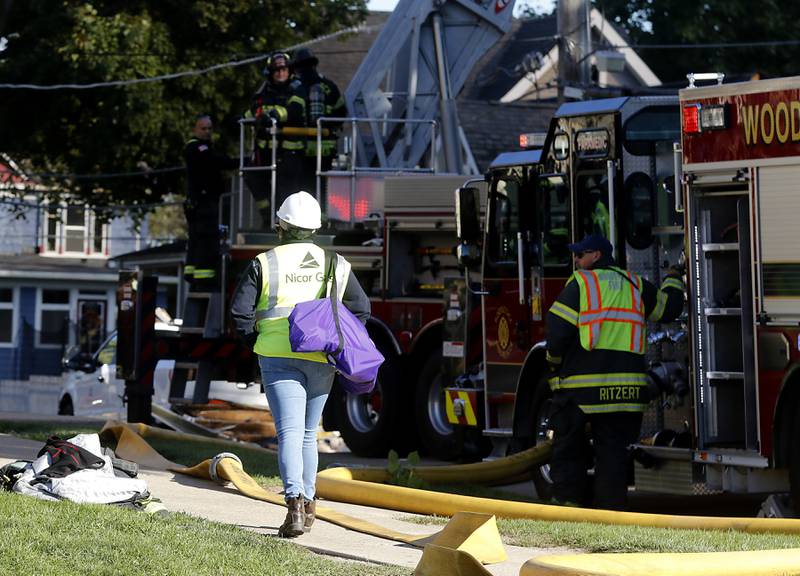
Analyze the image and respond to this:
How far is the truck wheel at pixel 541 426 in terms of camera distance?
11.3 metres

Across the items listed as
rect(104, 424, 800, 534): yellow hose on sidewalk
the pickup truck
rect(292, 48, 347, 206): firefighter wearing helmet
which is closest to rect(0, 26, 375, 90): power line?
the pickup truck

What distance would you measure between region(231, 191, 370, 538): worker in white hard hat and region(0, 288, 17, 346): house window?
123ft

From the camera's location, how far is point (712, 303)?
9.89 meters

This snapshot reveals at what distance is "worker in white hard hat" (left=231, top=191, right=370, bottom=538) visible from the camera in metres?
8.29

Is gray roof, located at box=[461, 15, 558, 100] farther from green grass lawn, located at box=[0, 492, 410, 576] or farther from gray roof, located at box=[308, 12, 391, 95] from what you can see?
green grass lawn, located at box=[0, 492, 410, 576]

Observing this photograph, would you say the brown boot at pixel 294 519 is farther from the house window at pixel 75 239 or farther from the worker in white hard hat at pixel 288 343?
the house window at pixel 75 239

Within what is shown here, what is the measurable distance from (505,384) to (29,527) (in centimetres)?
547

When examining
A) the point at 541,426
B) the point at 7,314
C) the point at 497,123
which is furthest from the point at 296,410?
the point at 7,314

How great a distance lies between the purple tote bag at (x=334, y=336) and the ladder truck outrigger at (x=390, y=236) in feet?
17.2

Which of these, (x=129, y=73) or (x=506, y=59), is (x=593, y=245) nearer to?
(x=129, y=73)

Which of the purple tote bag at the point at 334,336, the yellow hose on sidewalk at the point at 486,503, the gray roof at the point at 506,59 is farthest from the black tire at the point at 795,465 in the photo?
the gray roof at the point at 506,59

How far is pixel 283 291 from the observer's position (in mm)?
8391

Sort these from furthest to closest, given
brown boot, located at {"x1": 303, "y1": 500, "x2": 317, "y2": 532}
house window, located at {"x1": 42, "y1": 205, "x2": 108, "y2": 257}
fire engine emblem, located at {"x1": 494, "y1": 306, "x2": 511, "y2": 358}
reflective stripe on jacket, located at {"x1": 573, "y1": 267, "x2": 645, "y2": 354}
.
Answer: house window, located at {"x1": 42, "y1": 205, "x2": 108, "y2": 257}
fire engine emblem, located at {"x1": 494, "y1": 306, "x2": 511, "y2": 358}
reflective stripe on jacket, located at {"x1": 573, "y1": 267, "x2": 645, "y2": 354}
brown boot, located at {"x1": 303, "y1": 500, "x2": 317, "y2": 532}

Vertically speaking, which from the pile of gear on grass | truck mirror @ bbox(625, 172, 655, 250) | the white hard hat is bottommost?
the pile of gear on grass
